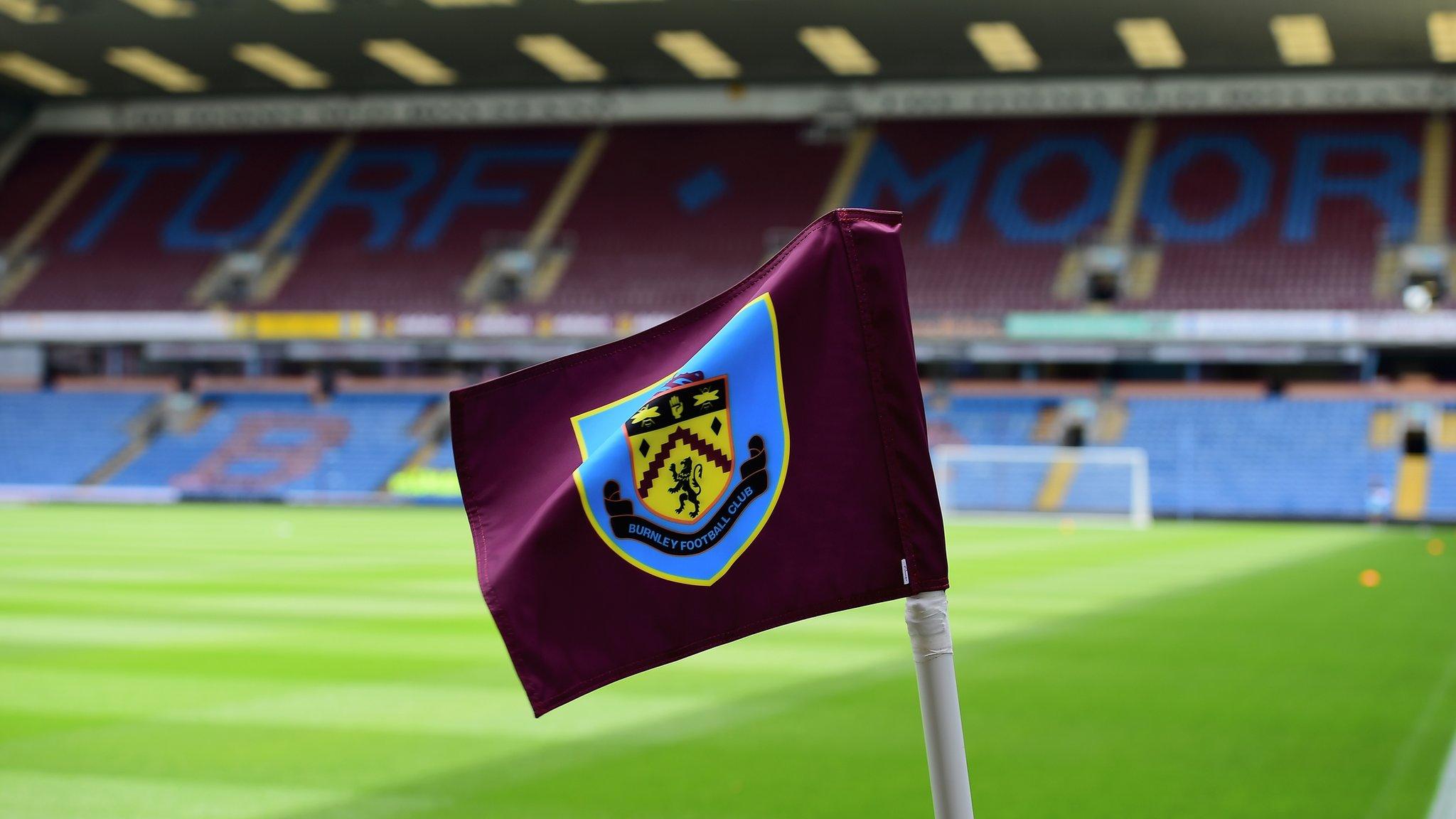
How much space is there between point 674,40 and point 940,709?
1583 inches

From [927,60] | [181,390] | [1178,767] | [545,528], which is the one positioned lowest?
[181,390]

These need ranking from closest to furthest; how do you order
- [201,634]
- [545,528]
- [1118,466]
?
[545,528]
[201,634]
[1118,466]

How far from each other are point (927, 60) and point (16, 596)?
32.0 meters

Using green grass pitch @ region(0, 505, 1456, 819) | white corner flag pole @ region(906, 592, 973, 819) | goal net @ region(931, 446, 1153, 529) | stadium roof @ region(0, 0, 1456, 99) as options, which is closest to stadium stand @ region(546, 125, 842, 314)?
stadium roof @ region(0, 0, 1456, 99)

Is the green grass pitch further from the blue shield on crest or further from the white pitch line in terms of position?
the blue shield on crest

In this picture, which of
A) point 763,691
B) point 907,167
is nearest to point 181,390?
point 907,167

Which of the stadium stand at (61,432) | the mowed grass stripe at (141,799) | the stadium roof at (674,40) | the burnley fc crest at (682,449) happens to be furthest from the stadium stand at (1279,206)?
the burnley fc crest at (682,449)

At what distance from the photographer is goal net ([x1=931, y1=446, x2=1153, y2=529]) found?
1400 inches

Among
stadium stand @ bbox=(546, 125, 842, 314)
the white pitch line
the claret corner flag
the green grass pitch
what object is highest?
stadium stand @ bbox=(546, 125, 842, 314)

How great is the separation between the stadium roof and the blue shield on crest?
35401 mm

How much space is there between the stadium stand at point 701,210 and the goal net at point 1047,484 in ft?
16.0

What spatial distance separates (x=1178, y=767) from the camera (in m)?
6.77

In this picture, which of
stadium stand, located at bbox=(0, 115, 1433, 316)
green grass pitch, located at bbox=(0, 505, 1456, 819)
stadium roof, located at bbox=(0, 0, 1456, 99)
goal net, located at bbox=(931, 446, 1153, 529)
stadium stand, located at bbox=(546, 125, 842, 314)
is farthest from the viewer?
stadium stand, located at bbox=(546, 125, 842, 314)

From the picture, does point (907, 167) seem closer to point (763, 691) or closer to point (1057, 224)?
point (1057, 224)
